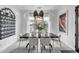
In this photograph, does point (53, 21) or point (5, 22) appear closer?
point (5, 22)

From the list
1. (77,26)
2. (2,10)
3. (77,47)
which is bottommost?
(77,47)

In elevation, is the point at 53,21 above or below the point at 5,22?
above

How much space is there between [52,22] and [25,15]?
6.94 feet

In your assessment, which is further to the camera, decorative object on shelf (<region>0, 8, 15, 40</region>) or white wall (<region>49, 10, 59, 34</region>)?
white wall (<region>49, 10, 59, 34</region>)

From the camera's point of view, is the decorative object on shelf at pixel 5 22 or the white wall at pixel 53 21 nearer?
the decorative object on shelf at pixel 5 22

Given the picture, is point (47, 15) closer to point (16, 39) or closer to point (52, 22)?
point (52, 22)
